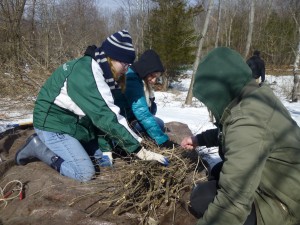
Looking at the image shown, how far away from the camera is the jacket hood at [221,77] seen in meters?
1.49

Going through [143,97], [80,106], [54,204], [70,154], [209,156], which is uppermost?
[80,106]

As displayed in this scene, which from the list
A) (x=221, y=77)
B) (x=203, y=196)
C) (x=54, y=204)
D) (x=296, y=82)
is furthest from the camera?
(x=296, y=82)

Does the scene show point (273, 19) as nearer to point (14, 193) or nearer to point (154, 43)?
point (154, 43)

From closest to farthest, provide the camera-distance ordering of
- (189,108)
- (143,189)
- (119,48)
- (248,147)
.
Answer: (248,147) → (143,189) → (119,48) → (189,108)

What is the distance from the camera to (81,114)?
281 cm

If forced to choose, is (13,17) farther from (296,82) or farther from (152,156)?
(296,82)

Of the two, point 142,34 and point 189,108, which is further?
point 142,34

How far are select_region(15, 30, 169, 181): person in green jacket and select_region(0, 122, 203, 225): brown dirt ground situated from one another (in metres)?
0.13

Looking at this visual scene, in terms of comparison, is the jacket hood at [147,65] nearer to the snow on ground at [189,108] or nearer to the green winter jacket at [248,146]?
the snow on ground at [189,108]

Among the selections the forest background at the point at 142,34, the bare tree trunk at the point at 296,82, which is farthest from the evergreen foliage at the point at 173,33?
the bare tree trunk at the point at 296,82

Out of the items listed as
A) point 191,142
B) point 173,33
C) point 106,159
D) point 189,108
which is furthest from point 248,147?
point 173,33

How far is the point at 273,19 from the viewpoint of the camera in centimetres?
2734

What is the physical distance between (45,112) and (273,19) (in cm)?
2824

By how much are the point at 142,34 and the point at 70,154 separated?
1938 centimetres
